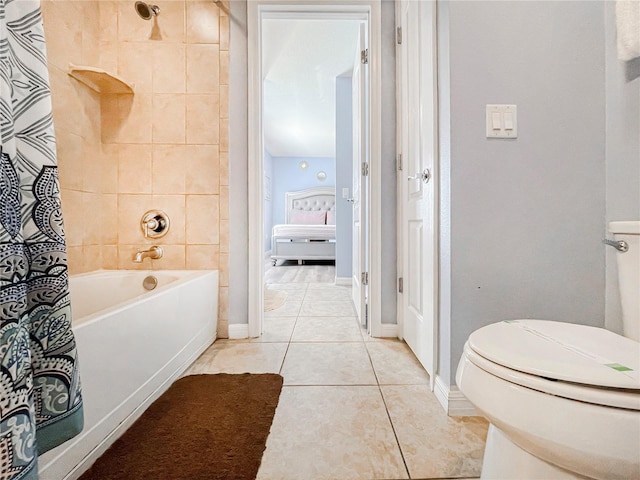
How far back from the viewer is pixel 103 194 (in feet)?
5.65

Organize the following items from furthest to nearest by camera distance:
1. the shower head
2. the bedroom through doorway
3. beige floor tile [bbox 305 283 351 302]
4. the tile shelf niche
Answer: beige floor tile [bbox 305 283 351 302], the bedroom through doorway, the shower head, the tile shelf niche

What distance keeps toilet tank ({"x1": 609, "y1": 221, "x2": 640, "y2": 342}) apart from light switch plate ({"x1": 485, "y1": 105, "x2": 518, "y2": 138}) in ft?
1.41

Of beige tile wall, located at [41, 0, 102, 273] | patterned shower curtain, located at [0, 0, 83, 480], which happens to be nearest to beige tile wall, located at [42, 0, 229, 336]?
beige tile wall, located at [41, 0, 102, 273]

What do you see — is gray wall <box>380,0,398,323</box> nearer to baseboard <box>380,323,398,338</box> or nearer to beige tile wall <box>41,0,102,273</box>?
baseboard <box>380,323,398,338</box>

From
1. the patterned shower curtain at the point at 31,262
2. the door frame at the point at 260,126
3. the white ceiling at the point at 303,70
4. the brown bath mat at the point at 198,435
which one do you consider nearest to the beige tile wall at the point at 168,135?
the door frame at the point at 260,126

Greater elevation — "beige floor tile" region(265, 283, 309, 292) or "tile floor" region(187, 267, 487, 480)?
"beige floor tile" region(265, 283, 309, 292)

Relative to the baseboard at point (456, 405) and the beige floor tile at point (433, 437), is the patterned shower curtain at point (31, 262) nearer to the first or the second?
the beige floor tile at point (433, 437)

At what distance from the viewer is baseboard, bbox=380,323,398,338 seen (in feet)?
5.71

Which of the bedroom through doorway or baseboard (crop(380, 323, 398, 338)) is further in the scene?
the bedroom through doorway

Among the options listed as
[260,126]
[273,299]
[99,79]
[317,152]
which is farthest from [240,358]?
[317,152]

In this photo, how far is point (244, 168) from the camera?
5.73 feet

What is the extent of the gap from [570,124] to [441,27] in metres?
0.57

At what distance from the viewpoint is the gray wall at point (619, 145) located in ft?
3.02

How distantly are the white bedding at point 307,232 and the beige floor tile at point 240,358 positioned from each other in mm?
3298
